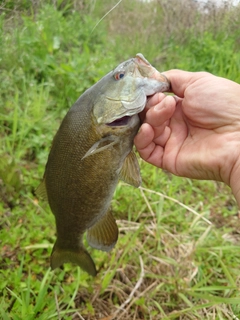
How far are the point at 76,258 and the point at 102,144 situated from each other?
0.80 meters

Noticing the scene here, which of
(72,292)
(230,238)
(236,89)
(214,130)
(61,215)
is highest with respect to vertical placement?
(236,89)

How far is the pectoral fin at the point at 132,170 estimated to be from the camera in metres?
1.79

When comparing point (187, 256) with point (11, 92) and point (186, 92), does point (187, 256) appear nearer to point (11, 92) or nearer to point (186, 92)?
point (186, 92)

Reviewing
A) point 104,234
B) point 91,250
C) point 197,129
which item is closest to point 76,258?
point 104,234

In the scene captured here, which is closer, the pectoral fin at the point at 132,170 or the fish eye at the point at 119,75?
A: the fish eye at the point at 119,75

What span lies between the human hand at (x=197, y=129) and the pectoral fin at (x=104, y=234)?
1.40ft

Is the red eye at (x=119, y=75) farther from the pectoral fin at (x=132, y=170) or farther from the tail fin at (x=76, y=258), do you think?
the tail fin at (x=76, y=258)

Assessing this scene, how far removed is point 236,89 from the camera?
176cm

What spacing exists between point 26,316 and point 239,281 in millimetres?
1492

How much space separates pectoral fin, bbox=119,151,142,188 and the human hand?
8cm

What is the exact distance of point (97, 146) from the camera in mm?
1609

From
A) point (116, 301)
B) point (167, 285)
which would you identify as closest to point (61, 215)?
point (116, 301)

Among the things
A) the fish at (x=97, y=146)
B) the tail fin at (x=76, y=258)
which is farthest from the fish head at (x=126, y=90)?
the tail fin at (x=76, y=258)

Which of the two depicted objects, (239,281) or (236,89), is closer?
(236,89)
